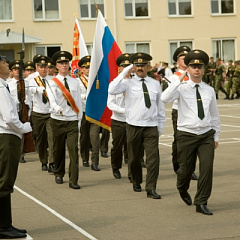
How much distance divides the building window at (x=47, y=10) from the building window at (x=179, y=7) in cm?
735

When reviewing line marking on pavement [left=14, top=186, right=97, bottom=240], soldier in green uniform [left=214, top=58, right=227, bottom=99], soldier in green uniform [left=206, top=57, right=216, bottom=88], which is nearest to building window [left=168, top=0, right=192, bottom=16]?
soldier in green uniform [left=206, top=57, right=216, bottom=88]

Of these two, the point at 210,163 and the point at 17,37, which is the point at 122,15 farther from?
the point at 210,163

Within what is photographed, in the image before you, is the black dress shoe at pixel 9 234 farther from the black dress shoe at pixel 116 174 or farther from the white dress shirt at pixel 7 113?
the black dress shoe at pixel 116 174

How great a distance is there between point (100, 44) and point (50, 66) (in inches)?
66.3

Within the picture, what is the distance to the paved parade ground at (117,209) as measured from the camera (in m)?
8.48

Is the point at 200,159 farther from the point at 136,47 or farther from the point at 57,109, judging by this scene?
the point at 136,47

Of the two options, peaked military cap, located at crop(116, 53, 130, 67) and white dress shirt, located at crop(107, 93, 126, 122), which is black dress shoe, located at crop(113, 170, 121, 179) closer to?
white dress shirt, located at crop(107, 93, 126, 122)

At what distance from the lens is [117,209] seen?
9.97 meters

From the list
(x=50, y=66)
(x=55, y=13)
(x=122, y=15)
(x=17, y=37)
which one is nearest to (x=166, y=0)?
(x=122, y=15)

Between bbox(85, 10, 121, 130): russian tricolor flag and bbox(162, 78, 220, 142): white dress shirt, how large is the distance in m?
3.94

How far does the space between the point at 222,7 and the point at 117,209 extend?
41028 millimetres

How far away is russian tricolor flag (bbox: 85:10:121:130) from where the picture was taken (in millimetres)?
13711

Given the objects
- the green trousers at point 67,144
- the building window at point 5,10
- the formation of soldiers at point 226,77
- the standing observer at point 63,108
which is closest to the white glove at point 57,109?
the standing observer at point 63,108

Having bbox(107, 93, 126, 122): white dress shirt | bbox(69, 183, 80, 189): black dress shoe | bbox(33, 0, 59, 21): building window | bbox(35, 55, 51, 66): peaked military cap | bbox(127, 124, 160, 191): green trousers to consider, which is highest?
bbox(33, 0, 59, 21): building window
